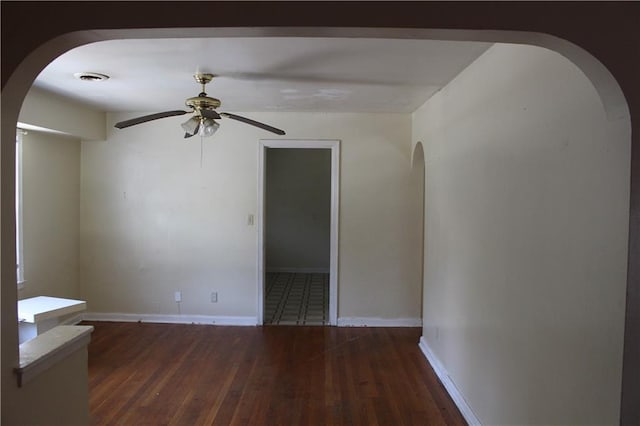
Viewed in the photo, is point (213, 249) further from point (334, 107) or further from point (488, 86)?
point (488, 86)

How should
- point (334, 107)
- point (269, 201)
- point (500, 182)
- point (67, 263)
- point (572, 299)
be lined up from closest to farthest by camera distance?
point (572, 299)
point (500, 182)
point (334, 107)
point (67, 263)
point (269, 201)

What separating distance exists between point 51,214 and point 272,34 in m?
4.16

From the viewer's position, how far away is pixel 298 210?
7.72 metres

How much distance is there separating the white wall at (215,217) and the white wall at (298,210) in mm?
2852

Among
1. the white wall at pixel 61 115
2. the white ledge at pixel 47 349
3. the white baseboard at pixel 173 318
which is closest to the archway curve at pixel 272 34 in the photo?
the white ledge at pixel 47 349

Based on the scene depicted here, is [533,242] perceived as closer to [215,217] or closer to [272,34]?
[272,34]

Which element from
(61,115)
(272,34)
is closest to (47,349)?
(272,34)

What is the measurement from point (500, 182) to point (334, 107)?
244 centimetres

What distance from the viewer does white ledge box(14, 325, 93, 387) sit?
58.0 inches

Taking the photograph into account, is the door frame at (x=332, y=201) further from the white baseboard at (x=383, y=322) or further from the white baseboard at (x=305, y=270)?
the white baseboard at (x=305, y=270)

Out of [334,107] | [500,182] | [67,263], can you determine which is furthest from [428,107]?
[67,263]

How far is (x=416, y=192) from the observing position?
15.7ft

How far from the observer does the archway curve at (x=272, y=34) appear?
4.02 ft

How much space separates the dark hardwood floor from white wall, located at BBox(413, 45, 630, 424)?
1.67 ft
